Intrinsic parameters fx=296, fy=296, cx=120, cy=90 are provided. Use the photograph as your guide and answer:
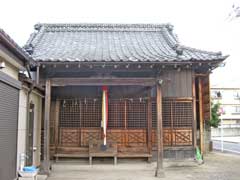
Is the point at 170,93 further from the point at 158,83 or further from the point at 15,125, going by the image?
the point at 15,125

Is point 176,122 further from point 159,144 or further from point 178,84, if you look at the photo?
point 159,144

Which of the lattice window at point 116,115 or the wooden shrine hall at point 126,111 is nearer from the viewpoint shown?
the wooden shrine hall at point 126,111

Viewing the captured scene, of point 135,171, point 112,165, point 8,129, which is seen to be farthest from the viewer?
point 112,165

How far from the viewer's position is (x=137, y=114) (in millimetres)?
11281

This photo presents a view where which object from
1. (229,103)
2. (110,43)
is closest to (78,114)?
(110,43)

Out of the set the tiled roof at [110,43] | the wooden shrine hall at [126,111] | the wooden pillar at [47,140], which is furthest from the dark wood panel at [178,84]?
the wooden pillar at [47,140]

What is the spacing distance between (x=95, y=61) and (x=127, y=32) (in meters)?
5.91

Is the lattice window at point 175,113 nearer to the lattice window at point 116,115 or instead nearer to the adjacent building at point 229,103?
the lattice window at point 116,115

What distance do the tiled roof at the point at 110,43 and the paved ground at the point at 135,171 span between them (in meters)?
3.65

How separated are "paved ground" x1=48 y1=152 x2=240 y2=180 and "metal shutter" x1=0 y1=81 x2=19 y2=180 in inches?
83.1

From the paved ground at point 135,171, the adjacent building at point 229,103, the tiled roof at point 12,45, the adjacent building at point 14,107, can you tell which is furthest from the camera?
the adjacent building at point 229,103

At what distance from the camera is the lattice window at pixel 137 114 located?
11250mm

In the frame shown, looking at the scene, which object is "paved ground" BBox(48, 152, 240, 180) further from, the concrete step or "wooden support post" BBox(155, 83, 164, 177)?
"wooden support post" BBox(155, 83, 164, 177)

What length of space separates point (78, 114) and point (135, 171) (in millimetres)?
3008
